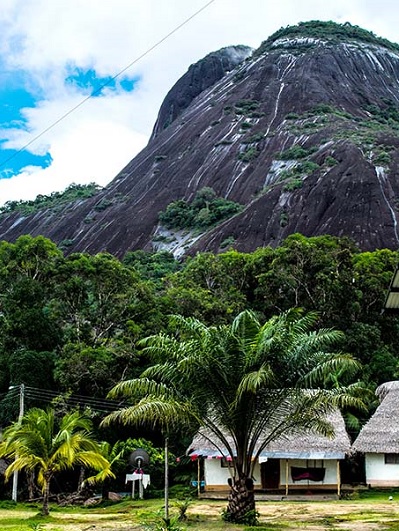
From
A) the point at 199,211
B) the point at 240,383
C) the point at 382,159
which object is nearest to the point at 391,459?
the point at 240,383

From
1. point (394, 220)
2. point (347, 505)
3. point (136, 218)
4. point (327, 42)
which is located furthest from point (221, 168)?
point (347, 505)

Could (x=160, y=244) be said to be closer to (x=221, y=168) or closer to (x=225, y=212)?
(x=225, y=212)

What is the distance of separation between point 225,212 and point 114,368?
167 ft

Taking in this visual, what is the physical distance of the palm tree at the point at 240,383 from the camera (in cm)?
1698

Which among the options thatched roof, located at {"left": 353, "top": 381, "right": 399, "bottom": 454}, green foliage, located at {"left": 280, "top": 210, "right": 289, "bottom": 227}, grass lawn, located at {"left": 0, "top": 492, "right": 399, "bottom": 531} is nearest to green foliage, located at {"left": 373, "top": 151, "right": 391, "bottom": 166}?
green foliage, located at {"left": 280, "top": 210, "right": 289, "bottom": 227}

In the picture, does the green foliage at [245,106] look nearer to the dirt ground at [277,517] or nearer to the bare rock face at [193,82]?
the bare rock face at [193,82]

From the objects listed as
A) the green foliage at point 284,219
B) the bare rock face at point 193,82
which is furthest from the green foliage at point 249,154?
the bare rock face at point 193,82

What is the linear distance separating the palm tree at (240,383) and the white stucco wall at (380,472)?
10361 millimetres

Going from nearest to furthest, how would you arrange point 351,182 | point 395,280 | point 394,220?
point 395,280 < point 394,220 < point 351,182

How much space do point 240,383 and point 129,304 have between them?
17.6 meters

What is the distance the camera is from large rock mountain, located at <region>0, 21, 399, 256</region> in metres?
68.8

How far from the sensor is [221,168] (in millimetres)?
92875

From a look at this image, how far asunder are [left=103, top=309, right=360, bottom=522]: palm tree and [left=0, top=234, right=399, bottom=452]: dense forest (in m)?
11.1

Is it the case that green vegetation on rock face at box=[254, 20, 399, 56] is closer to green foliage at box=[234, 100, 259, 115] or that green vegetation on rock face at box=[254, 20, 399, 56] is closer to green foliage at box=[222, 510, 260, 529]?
green foliage at box=[234, 100, 259, 115]
